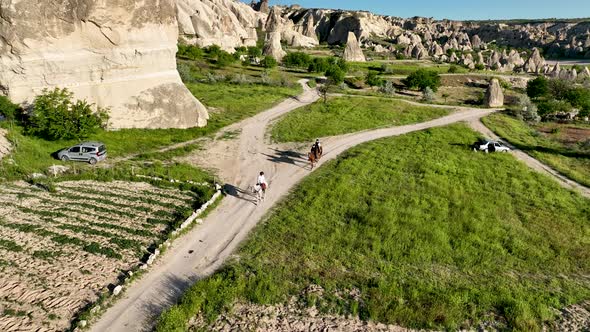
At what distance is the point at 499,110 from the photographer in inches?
2488

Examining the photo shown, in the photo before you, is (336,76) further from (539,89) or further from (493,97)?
(539,89)

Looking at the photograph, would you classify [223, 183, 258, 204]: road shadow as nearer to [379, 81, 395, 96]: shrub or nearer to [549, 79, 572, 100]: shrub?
[379, 81, 395, 96]: shrub

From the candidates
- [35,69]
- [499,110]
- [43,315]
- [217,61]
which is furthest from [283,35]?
[43,315]

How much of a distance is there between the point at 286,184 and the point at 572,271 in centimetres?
1834

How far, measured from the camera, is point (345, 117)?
5228cm

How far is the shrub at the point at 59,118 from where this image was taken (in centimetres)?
3481

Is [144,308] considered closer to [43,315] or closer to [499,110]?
[43,315]

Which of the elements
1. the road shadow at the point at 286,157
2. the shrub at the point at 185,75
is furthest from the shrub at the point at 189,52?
the road shadow at the point at 286,157

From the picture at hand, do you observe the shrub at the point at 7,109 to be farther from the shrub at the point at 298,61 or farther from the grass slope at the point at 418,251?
the shrub at the point at 298,61

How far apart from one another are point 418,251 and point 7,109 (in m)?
35.8

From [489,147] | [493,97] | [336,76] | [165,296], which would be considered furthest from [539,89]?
[165,296]

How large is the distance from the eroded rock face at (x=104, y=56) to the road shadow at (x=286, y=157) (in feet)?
38.3

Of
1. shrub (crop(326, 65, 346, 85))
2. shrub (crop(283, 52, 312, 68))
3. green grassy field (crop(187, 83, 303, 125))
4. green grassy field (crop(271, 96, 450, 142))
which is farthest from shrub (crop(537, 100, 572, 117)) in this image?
shrub (crop(283, 52, 312, 68))

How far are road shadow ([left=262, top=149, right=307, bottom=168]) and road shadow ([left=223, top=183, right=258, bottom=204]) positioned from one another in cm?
687
